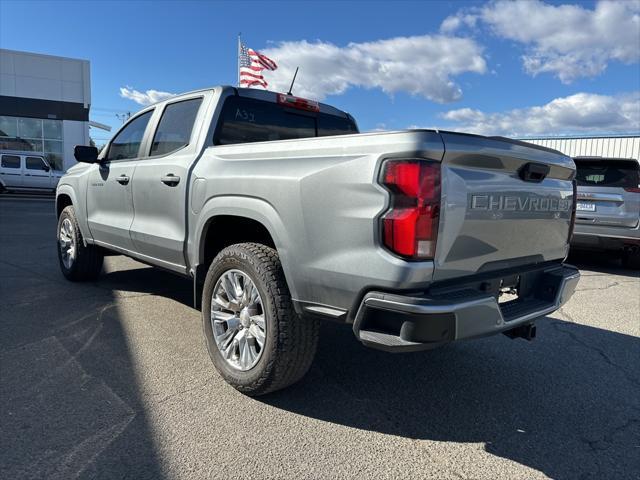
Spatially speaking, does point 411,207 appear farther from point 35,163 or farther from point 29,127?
point 29,127

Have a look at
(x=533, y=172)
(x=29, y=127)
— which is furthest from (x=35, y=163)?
(x=533, y=172)

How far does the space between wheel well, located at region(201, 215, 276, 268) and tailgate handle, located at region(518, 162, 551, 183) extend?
1610 millimetres

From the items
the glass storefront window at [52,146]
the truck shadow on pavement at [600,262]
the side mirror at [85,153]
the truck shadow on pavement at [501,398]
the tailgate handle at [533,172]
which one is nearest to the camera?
the truck shadow on pavement at [501,398]

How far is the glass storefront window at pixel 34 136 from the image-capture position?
28.4m

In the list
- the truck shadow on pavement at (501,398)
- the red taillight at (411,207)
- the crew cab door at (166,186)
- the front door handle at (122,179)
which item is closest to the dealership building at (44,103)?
the front door handle at (122,179)

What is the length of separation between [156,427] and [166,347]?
120 cm

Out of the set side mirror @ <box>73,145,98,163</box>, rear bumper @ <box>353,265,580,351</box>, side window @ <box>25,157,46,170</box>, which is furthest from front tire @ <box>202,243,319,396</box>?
side window @ <box>25,157,46,170</box>

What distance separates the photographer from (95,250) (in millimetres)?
→ 5461

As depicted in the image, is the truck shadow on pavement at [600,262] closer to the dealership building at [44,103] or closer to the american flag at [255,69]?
the american flag at [255,69]

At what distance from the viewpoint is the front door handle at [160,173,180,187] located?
3643 millimetres

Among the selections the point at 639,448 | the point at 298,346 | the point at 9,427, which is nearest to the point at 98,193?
the point at 9,427

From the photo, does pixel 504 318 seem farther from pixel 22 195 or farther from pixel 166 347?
pixel 22 195

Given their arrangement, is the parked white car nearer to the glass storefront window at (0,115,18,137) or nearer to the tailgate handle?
the glass storefront window at (0,115,18,137)

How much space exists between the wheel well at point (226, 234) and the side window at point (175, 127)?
798 millimetres
